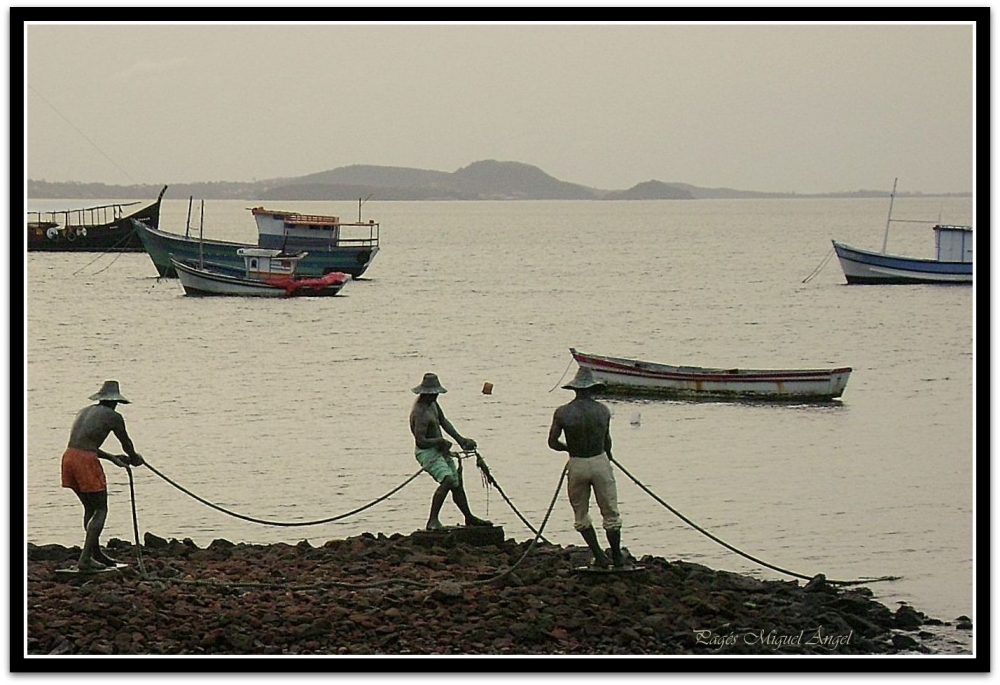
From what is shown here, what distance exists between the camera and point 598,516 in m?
15.4

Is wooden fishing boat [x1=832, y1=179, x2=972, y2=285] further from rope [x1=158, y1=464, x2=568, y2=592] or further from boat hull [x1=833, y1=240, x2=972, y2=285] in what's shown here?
rope [x1=158, y1=464, x2=568, y2=592]

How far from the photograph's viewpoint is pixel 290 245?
3322 centimetres

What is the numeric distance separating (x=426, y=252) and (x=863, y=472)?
23.4 metres

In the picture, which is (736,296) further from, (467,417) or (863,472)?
(863,472)

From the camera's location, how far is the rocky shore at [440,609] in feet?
32.3

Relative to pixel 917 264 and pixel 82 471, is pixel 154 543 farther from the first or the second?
pixel 917 264

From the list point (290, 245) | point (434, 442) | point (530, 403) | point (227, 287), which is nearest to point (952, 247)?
point (530, 403)

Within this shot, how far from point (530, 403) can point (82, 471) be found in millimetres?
11760

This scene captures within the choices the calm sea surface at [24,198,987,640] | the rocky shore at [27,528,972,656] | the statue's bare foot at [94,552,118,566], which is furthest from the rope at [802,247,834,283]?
the statue's bare foot at [94,552,118,566]

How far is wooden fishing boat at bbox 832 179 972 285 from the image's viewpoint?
22781mm

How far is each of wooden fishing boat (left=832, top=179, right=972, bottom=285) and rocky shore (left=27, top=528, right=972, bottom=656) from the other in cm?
791

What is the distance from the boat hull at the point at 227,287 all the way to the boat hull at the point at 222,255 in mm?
433

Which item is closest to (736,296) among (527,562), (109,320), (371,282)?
(371,282)

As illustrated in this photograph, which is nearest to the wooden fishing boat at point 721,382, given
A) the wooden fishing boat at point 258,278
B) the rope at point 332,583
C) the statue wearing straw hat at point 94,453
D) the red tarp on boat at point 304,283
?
the wooden fishing boat at point 258,278
